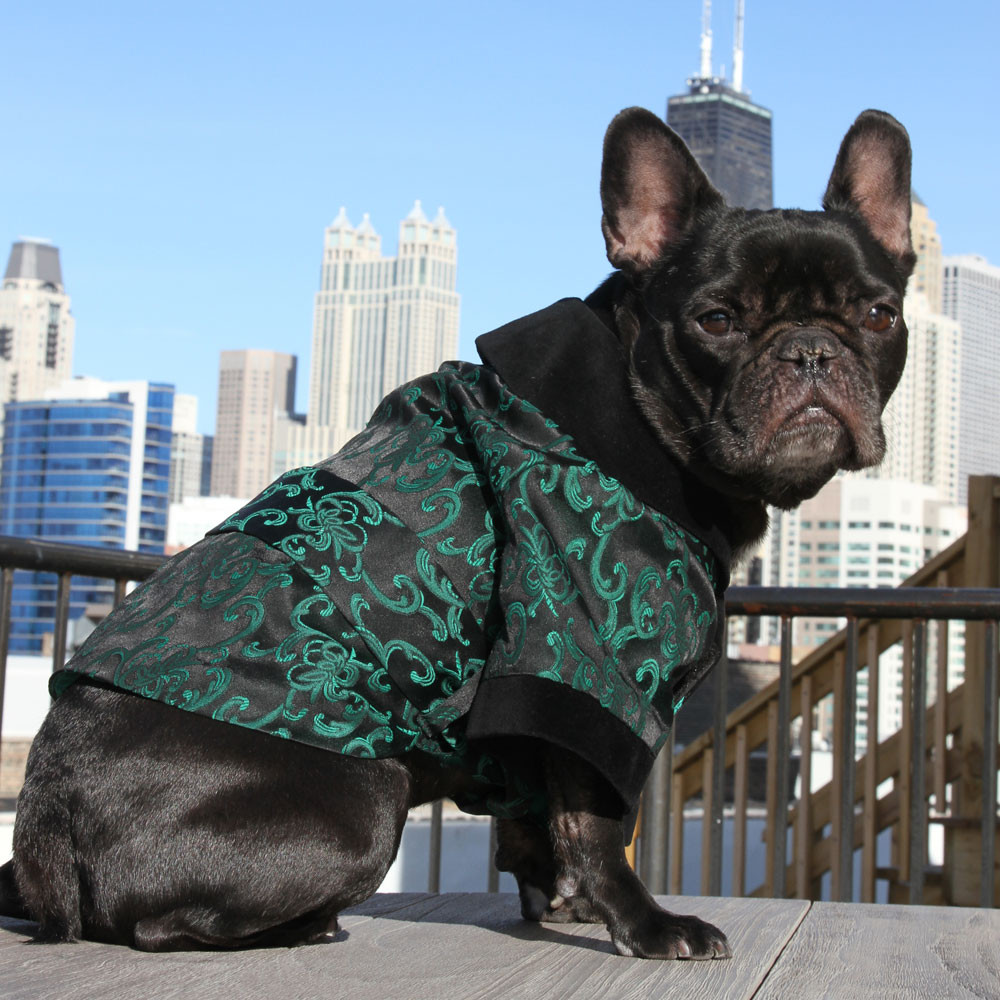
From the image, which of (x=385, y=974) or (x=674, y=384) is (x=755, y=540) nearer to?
(x=674, y=384)

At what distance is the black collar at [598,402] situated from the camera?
8.48ft

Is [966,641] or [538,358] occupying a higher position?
[538,358]

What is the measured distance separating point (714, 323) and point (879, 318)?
1.30ft

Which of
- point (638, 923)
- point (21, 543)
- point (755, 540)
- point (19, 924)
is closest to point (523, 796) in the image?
point (638, 923)

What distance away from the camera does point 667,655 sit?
8.14 feet

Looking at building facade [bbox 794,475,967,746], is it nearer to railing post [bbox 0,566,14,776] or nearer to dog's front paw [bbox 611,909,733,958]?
railing post [bbox 0,566,14,776]

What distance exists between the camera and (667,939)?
2.48m

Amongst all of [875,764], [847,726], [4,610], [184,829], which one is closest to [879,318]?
[184,829]

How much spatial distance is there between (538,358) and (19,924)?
5.00 ft

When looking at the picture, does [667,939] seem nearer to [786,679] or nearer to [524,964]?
[524,964]

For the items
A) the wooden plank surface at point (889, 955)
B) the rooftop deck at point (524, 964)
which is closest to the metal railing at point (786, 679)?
the wooden plank surface at point (889, 955)

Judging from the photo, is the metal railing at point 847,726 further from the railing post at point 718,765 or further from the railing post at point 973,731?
the railing post at point 973,731

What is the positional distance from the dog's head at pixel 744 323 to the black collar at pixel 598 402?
0.04 metres

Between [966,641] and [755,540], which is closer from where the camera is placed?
[755,540]
